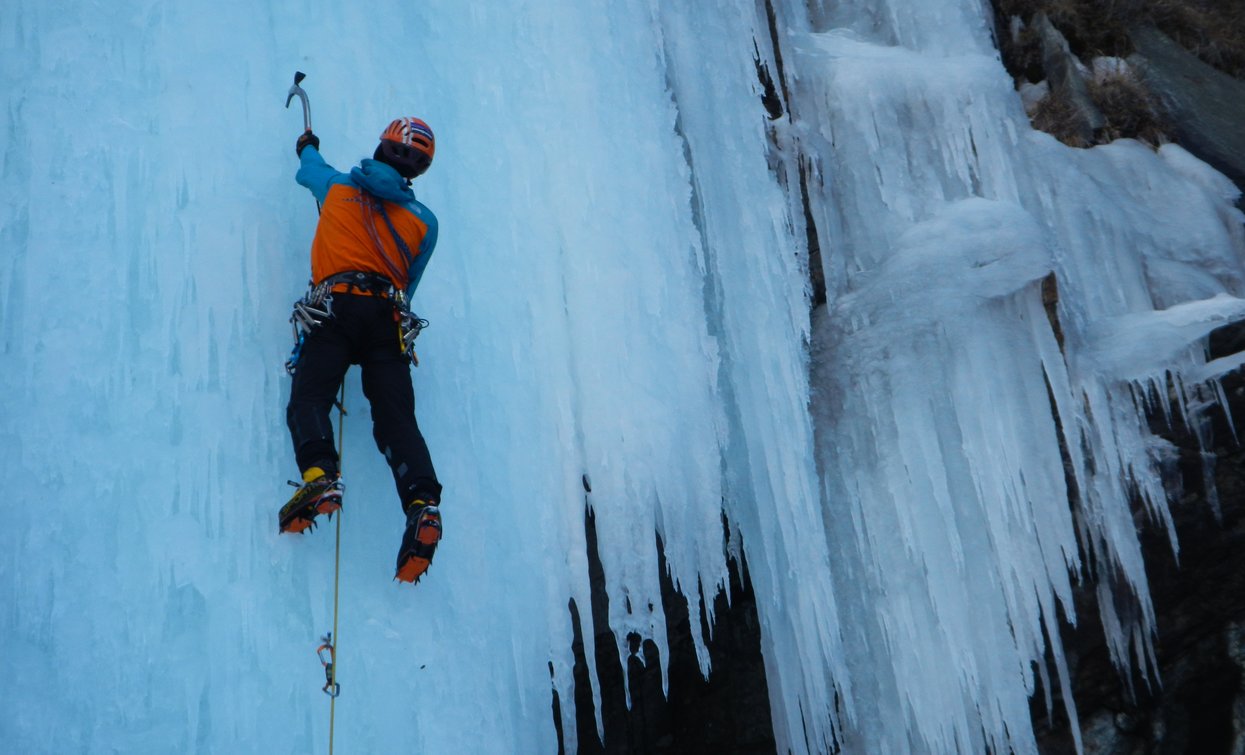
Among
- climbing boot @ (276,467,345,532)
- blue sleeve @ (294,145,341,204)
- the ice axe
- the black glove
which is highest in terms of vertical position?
the ice axe

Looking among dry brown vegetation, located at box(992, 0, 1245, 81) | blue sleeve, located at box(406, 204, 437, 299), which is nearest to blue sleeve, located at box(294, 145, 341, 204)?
blue sleeve, located at box(406, 204, 437, 299)

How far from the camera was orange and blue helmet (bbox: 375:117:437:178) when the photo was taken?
13.1 ft

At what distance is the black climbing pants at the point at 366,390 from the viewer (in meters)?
3.58

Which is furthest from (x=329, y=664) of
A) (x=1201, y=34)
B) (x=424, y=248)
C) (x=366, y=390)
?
(x=1201, y=34)

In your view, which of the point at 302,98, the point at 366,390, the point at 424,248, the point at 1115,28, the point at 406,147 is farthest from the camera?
the point at 1115,28

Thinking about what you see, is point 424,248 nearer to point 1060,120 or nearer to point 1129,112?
point 1060,120

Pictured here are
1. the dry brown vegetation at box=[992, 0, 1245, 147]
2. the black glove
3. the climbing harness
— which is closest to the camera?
the climbing harness

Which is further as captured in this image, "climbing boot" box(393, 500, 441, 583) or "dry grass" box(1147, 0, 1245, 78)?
"dry grass" box(1147, 0, 1245, 78)

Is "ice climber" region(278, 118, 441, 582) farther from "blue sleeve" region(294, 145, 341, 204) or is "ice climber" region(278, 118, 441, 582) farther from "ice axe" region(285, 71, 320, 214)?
"ice axe" region(285, 71, 320, 214)

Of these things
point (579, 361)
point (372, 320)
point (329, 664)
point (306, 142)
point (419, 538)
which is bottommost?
point (329, 664)

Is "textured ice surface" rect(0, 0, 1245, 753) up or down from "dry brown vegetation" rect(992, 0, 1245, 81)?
down

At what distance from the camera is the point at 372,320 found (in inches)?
149

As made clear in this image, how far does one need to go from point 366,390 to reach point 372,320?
24 centimetres

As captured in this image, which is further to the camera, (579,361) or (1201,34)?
(1201,34)
